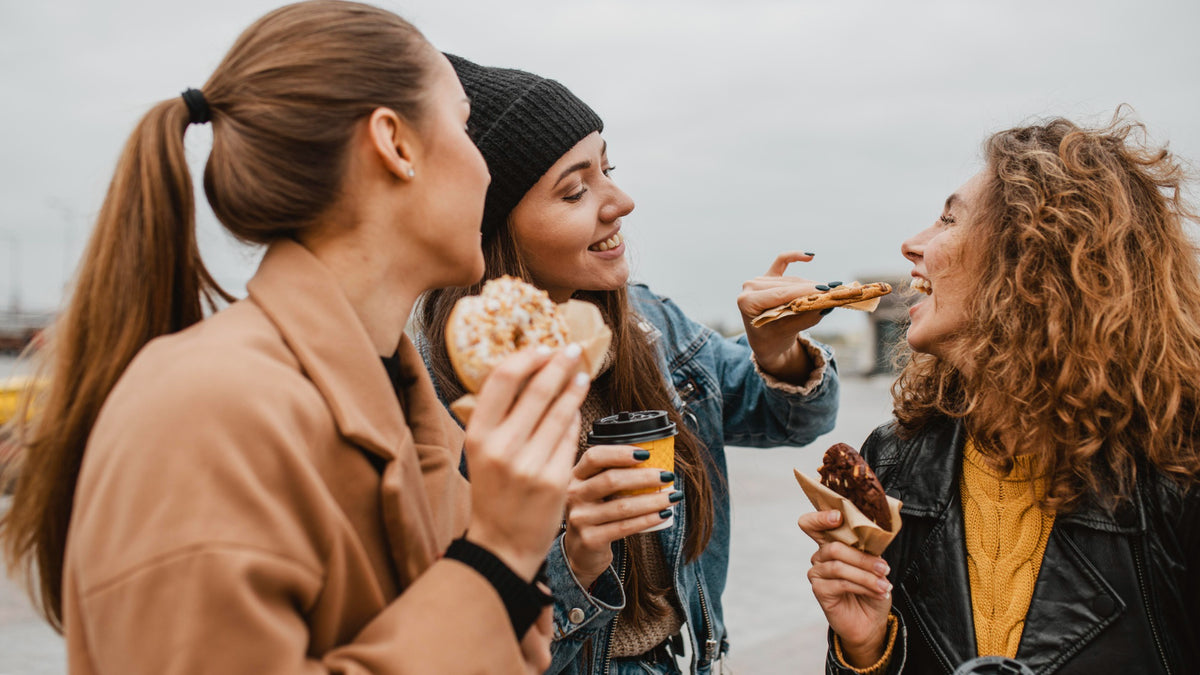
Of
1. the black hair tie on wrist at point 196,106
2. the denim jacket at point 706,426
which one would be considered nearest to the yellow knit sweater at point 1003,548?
the denim jacket at point 706,426

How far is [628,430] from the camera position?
7.54ft

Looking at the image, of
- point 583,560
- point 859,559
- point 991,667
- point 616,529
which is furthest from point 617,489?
point 991,667

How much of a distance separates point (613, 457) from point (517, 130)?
1.30m

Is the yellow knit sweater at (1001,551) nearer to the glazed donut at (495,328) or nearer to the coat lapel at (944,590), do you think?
the coat lapel at (944,590)

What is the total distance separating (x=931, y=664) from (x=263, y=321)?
2093 millimetres

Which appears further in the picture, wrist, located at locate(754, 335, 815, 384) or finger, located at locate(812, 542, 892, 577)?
wrist, located at locate(754, 335, 815, 384)

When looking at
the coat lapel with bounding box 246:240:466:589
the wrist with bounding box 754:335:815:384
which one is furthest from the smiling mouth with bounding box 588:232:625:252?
the coat lapel with bounding box 246:240:466:589

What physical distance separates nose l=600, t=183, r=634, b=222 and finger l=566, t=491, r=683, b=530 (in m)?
1.15

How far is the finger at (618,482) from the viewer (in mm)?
2189

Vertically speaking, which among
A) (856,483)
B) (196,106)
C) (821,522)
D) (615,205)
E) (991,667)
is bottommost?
(991,667)

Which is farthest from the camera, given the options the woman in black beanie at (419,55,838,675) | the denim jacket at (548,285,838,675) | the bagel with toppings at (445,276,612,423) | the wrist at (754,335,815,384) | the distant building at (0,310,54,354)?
the distant building at (0,310,54,354)

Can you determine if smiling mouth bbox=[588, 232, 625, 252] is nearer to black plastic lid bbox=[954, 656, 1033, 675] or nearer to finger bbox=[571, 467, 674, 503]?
finger bbox=[571, 467, 674, 503]

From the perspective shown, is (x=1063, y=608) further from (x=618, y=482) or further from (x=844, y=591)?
(x=618, y=482)

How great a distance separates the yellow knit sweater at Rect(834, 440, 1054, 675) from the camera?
2326 mm
